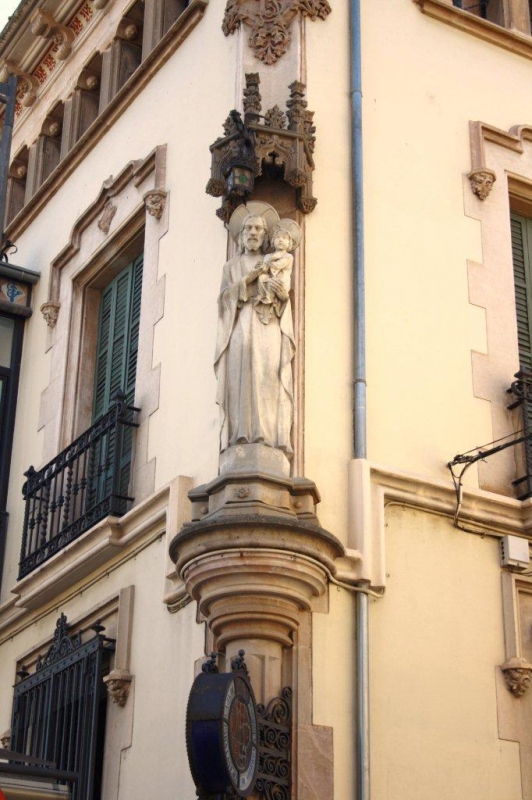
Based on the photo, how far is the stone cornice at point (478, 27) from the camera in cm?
1378

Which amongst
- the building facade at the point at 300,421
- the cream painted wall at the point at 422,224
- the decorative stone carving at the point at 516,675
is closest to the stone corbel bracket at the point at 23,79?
the building facade at the point at 300,421

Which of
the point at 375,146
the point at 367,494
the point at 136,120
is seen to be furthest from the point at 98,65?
the point at 367,494

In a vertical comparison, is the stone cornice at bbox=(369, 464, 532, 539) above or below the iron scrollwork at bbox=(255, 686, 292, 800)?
above

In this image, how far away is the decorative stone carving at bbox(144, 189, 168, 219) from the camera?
13.5m

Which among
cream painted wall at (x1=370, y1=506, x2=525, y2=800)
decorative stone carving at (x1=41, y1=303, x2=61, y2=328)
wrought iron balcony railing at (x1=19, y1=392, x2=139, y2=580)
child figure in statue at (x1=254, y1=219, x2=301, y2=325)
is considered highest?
decorative stone carving at (x1=41, y1=303, x2=61, y2=328)

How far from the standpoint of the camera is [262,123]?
1206 cm

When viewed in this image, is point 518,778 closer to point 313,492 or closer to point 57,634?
point 313,492

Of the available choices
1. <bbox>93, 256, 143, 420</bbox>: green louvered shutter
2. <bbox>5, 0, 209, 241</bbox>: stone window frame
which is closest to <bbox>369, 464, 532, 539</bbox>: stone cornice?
<bbox>93, 256, 143, 420</bbox>: green louvered shutter

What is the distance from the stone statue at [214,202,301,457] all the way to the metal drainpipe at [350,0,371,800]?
22.6 inches

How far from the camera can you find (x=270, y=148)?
11719 mm

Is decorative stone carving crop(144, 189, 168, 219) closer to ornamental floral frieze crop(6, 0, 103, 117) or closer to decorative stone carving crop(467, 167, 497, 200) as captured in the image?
decorative stone carving crop(467, 167, 497, 200)

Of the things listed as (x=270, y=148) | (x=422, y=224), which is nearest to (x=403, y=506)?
(x=422, y=224)

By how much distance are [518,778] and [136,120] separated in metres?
7.10

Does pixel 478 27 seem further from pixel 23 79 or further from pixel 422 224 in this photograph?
pixel 23 79
